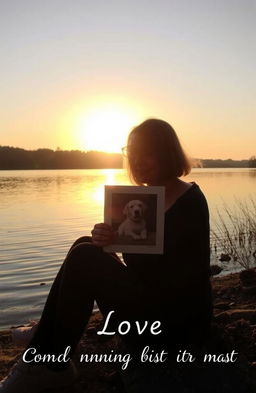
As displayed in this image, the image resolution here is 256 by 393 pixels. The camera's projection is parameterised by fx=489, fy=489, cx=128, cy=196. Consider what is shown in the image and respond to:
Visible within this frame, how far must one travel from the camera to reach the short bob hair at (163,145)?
3242 mm

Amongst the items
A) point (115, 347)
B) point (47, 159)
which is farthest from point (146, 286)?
point (47, 159)

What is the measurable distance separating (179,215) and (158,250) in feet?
0.85

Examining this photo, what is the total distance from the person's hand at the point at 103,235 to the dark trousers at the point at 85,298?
0.22ft

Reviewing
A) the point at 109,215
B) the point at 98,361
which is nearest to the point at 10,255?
the point at 98,361

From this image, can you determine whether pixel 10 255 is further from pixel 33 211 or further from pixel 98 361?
pixel 33 211

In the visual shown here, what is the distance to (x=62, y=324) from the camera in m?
3.10

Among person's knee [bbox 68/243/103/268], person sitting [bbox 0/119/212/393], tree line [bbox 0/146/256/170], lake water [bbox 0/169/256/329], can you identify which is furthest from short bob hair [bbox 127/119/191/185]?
Answer: tree line [bbox 0/146/256/170]

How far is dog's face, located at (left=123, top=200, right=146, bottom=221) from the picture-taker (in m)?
3.04

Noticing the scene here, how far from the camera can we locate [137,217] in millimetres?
3078

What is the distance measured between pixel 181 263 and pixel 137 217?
0.40 m

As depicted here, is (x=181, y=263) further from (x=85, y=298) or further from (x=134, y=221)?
(x=85, y=298)

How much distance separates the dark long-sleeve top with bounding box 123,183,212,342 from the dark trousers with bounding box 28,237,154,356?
0.11 m

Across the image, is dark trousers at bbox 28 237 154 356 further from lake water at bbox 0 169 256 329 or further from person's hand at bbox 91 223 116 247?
lake water at bbox 0 169 256 329

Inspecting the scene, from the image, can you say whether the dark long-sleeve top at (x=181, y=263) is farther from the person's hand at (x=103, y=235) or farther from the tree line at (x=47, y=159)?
the tree line at (x=47, y=159)
